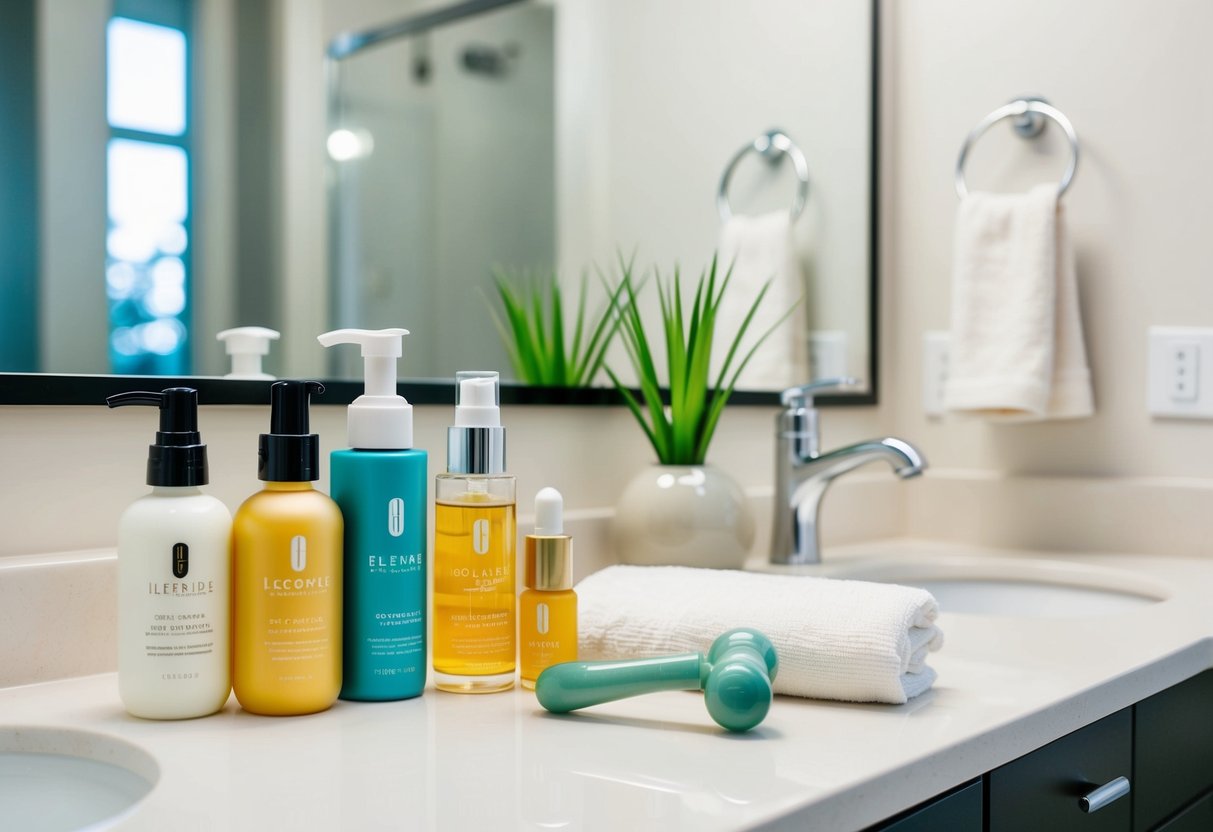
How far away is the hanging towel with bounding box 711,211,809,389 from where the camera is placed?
4.72 ft

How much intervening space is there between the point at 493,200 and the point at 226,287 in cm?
36

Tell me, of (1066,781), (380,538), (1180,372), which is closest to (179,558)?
(380,538)

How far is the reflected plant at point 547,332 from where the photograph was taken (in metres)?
1.17

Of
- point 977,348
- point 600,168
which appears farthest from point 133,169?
point 977,348

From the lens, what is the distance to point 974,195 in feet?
4.67

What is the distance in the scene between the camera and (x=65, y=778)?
622mm

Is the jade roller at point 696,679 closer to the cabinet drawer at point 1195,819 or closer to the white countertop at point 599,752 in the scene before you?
the white countertop at point 599,752

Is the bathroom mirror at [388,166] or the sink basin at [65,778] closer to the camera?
the sink basin at [65,778]

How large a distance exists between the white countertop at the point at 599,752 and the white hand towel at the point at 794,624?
0.02 m

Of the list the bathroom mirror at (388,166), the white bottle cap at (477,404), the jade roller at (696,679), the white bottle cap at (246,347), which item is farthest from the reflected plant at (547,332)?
the jade roller at (696,679)

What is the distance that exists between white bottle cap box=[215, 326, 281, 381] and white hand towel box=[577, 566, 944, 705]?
343mm

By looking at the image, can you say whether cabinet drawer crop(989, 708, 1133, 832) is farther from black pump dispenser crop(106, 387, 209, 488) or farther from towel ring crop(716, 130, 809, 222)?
towel ring crop(716, 130, 809, 222)

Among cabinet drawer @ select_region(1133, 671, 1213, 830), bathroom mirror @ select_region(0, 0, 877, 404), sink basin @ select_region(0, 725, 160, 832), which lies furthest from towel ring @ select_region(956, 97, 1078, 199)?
sink basin @ select_region(0, 725, 160, 832)

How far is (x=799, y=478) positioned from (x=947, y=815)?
65 cm
